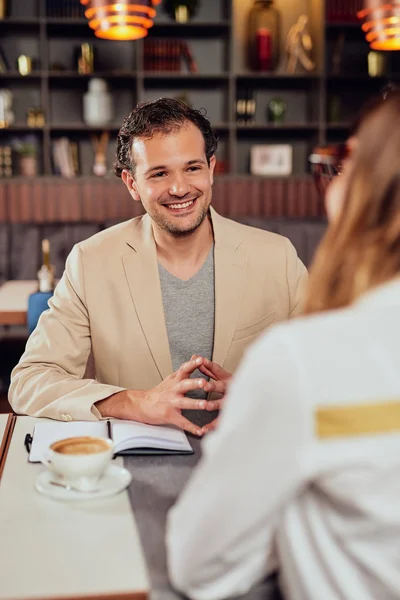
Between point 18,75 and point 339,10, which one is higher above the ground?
point 339,10

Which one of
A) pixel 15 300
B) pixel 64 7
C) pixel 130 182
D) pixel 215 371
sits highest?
pixel 64 7

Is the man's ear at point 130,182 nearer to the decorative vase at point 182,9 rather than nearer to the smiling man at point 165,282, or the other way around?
the smiling man at point 165,282

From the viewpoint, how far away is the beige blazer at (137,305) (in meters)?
1.78

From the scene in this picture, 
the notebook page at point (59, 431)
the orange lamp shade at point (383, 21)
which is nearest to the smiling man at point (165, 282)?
the notebook page at point (59, 431)

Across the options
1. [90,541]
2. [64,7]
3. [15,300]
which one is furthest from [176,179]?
[64,7]

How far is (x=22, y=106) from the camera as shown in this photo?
17.8ft

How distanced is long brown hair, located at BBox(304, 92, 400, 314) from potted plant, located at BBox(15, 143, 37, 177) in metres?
4.62

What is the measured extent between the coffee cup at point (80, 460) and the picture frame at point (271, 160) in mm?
4483

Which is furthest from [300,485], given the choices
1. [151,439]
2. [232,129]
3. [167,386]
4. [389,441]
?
[232,129]

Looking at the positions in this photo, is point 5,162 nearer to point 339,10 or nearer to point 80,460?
point 339,10

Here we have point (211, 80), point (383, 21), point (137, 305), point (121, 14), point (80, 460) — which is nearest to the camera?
point (80, 460)

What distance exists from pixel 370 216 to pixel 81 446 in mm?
607

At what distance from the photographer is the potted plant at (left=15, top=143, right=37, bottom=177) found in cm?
514

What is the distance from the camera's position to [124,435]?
131cm
